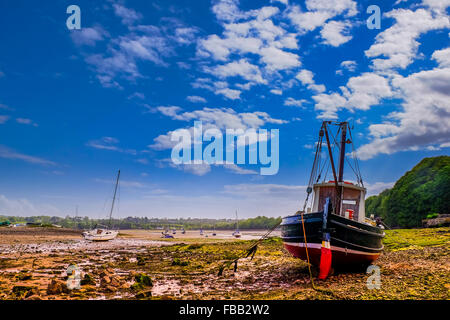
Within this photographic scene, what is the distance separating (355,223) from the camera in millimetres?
14141

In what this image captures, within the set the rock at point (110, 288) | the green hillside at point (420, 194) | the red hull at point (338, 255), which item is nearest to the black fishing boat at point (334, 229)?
the red hull at point (338, 255)

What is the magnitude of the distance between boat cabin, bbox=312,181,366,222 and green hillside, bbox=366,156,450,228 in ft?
138

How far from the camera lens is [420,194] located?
52.2 meters

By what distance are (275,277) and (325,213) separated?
4.70 meters

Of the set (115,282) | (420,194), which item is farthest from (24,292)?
(420,194)

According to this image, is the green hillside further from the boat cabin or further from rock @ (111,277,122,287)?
rock @ (111,277,122,287)

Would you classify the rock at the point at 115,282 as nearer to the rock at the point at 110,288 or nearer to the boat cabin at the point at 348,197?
the rock at the point at 110,288

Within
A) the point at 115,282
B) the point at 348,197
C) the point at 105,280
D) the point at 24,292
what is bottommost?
the point at 115,282

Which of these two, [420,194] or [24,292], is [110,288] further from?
[420,194]

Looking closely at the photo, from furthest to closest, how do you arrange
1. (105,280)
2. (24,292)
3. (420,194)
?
1. (420,194)
2. (105,280)
3. (24,292)

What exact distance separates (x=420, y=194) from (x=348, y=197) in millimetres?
45136

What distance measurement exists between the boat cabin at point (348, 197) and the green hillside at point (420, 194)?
4197 cm
